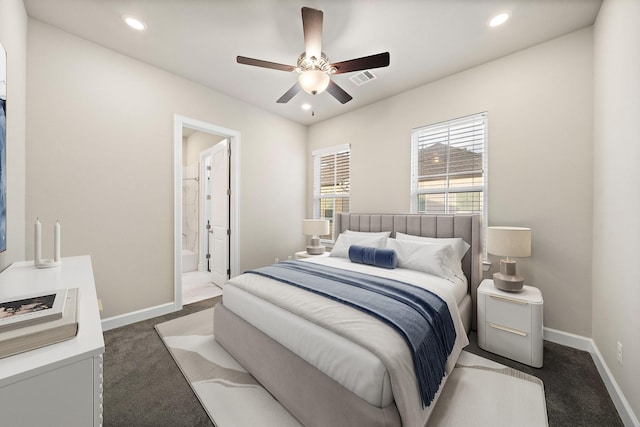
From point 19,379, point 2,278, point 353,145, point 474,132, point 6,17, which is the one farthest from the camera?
point 353,145

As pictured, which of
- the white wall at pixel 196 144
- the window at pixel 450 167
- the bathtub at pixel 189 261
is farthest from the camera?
the bathtub at pixel 189 261

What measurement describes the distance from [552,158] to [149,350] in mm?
4168

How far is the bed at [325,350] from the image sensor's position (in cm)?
121

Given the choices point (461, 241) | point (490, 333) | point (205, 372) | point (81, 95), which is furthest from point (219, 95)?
point (490, 333)

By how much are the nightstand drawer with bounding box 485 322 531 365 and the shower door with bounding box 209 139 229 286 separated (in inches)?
134

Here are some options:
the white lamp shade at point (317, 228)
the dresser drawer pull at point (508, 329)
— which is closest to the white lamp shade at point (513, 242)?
the dresser drawer pull at point (508, 329)

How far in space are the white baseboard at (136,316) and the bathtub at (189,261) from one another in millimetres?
2191

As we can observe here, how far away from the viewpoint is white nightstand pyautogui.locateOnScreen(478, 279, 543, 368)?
2.06 meters

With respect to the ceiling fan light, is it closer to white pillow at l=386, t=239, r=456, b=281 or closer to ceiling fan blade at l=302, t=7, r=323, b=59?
ceiling fan blade at l=302, t=7, r=323, b=59

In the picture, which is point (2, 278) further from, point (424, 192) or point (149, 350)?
point (424, 192)

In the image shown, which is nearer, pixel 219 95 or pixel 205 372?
pixel 205 372

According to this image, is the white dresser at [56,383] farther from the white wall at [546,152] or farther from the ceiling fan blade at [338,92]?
the white wall at [546,152]

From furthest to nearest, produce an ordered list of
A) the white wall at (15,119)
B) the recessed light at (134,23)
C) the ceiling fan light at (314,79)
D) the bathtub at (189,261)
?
the bathtub at (189,261) → the recessed light at (134,23) → the ceiling fan light at (314,79) → the white wall at (15,119)

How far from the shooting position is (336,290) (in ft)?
6.23
